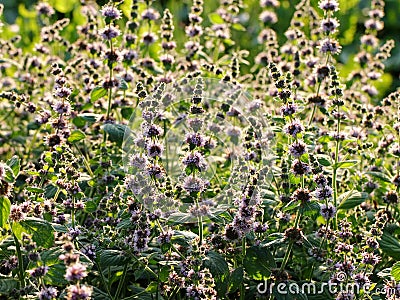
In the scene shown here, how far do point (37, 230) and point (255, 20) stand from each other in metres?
6.02

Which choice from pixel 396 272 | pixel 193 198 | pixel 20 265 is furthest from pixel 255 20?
pixel 20 265

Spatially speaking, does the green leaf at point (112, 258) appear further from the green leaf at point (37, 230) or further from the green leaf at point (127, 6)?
the green leaf at point (127, 6)

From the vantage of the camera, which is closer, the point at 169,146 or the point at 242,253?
the point at 242,253

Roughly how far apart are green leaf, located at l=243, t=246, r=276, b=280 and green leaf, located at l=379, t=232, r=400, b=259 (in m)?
0.58

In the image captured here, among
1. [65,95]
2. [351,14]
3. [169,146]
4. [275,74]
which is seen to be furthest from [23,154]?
[351,14]

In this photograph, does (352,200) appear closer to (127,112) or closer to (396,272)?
(396,272)

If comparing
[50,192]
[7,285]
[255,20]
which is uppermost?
[255,20]

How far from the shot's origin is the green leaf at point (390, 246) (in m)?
2.91

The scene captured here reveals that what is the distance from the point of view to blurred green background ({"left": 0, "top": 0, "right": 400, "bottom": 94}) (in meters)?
6.81

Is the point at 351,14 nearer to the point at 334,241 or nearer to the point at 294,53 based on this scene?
the point at 294,53

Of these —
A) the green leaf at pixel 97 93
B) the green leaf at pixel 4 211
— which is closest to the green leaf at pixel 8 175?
the green leaf at pixel 4 211

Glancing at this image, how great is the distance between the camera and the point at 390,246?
2.92 meters

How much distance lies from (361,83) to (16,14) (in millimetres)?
5667

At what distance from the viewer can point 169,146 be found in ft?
12.2
